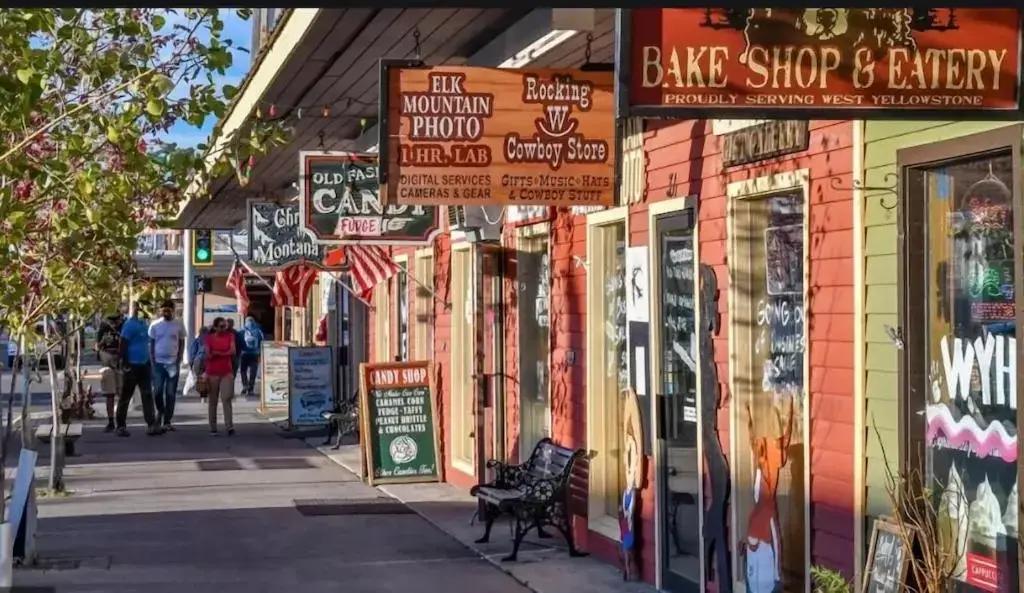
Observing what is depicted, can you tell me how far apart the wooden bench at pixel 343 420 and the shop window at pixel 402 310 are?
1.23 m

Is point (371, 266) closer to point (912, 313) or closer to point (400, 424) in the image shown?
point (400, 424)

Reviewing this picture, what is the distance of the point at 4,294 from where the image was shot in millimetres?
8094

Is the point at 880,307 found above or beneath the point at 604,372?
above

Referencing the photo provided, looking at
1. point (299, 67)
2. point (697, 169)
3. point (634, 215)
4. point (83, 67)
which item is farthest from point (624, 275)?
point (83, 67)

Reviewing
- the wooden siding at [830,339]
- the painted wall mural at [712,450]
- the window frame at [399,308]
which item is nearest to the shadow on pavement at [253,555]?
the painted wall mural at [712,450]

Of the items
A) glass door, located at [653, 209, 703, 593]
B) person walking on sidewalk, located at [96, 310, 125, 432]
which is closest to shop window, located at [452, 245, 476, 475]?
glass door, located at [653, 209, 703, 593]

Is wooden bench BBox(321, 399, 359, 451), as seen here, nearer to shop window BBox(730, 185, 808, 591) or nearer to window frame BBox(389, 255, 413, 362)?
window frame BBox(389, 255, 413, 362)

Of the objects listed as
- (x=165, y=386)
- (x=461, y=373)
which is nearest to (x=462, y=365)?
(x=461, y=373)

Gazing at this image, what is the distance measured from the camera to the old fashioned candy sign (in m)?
8.54

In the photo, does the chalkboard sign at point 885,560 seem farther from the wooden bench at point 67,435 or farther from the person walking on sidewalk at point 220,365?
the person walking on sidewalk at point 220,365

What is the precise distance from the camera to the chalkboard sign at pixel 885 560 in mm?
6211

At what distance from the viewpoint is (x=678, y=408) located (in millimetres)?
9359

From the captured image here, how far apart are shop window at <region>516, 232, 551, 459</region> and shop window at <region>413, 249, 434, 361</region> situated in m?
3.47

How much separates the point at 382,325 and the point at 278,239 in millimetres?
1694
